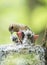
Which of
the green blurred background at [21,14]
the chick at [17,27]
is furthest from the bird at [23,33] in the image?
the green blurred background at [21,14]

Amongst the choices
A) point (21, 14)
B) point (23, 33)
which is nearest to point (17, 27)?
point (23, 33)

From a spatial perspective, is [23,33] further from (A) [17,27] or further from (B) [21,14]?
(B) [21,14]

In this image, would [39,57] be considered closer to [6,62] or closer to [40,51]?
[40,51]

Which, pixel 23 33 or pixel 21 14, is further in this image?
pixel 21 14

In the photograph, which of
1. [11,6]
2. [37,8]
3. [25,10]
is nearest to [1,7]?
[11,6]

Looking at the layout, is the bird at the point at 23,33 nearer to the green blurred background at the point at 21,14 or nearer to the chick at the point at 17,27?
the chick at the point at 17,27

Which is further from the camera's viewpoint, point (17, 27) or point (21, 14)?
point (21, 14)

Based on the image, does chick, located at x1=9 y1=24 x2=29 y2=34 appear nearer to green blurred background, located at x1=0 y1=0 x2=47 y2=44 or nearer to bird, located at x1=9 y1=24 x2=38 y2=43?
bird, located at x1=9 y1=24 x2=38 y2=43

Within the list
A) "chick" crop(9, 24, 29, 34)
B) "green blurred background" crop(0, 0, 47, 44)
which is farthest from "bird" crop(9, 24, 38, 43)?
"green blurred background" crop(0, 0, 47, 44)
